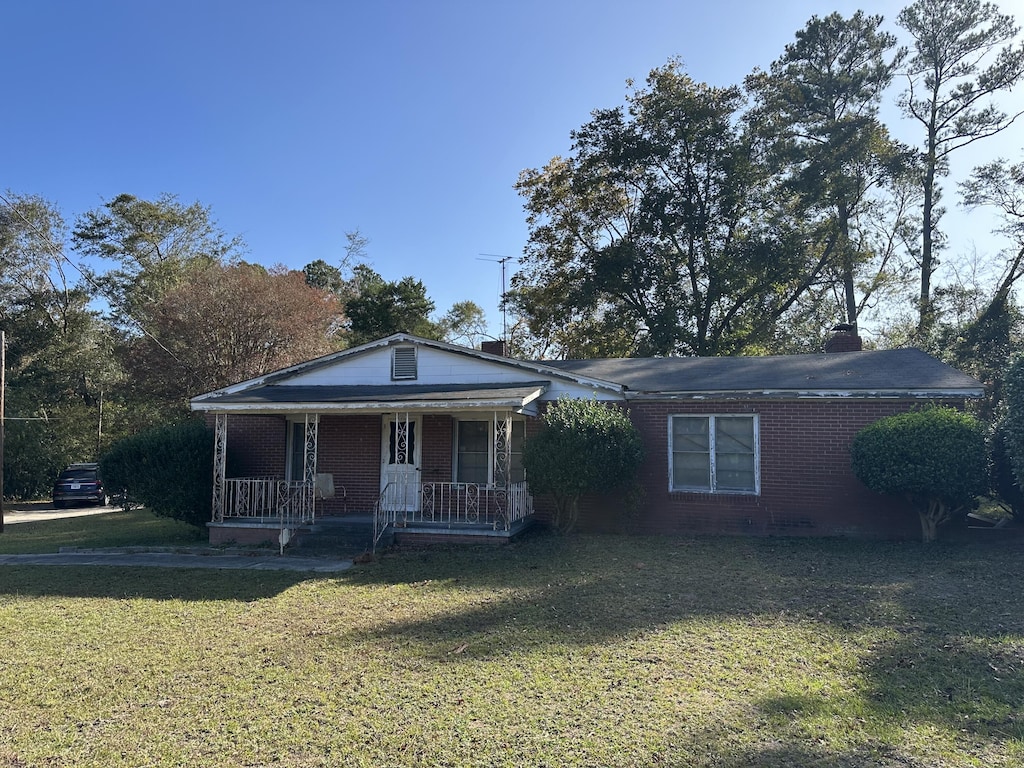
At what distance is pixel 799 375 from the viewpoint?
12.4 meters

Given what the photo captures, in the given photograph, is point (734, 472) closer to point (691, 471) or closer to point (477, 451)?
point (691, 471)

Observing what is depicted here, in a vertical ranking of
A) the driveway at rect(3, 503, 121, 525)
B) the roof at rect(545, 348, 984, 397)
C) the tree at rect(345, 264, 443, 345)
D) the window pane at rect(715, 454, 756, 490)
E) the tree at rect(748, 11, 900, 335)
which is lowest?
the driveway at rect(3, 503, 121, 525)

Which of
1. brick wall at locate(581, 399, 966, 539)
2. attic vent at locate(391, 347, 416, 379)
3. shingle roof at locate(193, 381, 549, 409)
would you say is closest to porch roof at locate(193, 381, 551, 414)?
shingle roof at locate(193, 381, 549, 409)

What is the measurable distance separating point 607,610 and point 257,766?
4030 mm

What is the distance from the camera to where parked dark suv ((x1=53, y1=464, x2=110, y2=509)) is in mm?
22453

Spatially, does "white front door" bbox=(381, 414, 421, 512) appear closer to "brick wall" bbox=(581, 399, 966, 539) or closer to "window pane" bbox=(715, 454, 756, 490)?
"brick wall" bbox=(581, 399, 966, 539)

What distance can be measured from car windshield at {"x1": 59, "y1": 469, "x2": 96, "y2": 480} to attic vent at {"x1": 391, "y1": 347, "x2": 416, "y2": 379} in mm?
15684

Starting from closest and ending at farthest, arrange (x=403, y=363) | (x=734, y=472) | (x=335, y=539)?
(x=335, y=539), (x=734, y=472), (x=403, y=363)

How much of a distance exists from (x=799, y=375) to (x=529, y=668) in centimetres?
921

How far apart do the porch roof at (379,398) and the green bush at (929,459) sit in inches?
216

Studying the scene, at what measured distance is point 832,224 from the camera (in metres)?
25.8

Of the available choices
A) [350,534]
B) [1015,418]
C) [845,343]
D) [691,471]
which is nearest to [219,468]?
[350,534]

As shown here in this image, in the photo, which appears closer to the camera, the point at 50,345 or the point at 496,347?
the point at 496,347

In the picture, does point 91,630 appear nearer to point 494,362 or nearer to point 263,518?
point 263,518
